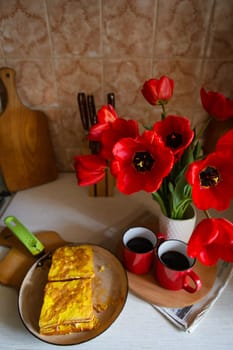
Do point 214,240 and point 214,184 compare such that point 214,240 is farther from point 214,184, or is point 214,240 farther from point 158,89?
point 158,89

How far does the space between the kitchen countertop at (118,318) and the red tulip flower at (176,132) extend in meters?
0.37

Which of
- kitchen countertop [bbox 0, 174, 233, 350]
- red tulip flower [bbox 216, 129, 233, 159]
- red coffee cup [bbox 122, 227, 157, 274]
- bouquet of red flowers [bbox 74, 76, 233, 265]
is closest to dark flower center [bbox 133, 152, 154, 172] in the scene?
bouquet of red flowers [bbox 74, 76, 233, 265]

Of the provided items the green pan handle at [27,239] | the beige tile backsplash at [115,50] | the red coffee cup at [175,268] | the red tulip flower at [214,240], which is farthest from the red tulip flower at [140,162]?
the beige tile backsplash at [115,50]

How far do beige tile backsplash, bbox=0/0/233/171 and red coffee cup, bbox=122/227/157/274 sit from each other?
450 mm

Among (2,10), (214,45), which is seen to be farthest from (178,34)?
(2,10)

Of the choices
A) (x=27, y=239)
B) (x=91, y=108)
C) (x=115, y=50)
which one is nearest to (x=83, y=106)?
(x=91, y=108)

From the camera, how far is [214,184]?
0.44 meters

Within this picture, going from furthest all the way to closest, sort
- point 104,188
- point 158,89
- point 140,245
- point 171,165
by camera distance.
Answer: point 104,188, point 140,245, point 158,89, point 171,165

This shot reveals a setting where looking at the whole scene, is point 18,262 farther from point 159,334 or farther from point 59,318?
point 159,334

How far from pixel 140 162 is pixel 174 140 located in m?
0.09

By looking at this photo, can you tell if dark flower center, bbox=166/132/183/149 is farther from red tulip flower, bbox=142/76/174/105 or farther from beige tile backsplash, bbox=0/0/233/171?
beige tile backsplash, bbox=0/0/233/171

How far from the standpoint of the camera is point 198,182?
42 cm

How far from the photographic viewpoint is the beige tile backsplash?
717mm

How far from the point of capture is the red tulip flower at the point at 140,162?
43 cm
